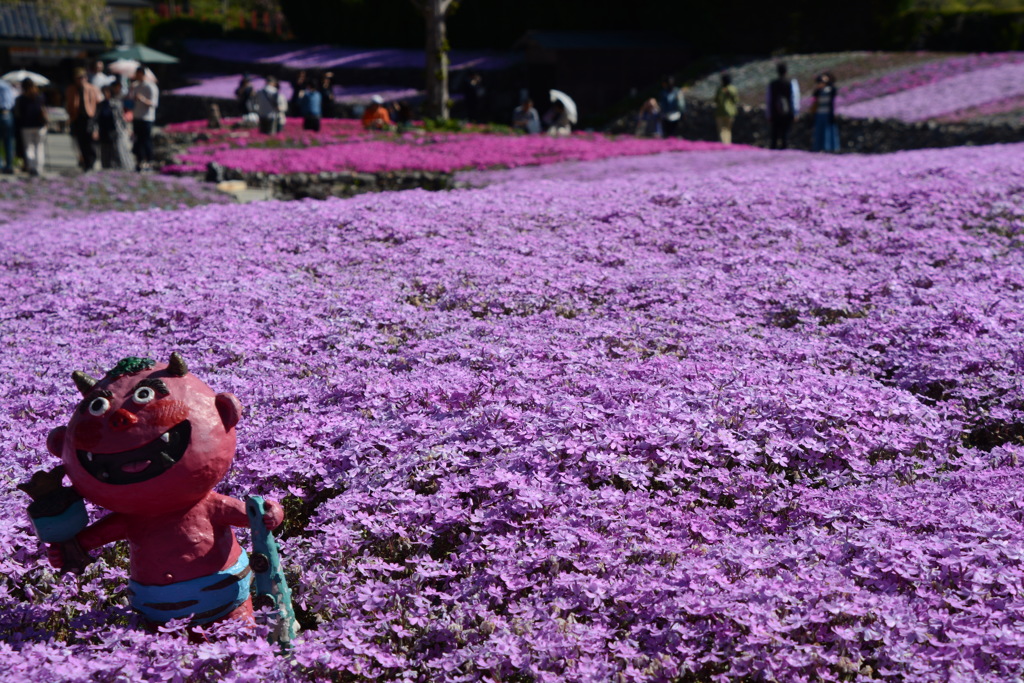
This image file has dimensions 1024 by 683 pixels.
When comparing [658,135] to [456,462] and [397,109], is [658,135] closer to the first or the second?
[397,109]

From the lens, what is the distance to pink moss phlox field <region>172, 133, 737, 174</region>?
2206 cm

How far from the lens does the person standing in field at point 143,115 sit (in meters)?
23.9

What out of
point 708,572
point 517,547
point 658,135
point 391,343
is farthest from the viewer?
point 658,135

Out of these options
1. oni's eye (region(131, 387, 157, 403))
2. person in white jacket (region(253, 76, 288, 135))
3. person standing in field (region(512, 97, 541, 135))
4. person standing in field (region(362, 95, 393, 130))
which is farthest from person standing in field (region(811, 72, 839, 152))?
oni's eye (region(131, 387, 157, 403))

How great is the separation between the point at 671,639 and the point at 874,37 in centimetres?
5089

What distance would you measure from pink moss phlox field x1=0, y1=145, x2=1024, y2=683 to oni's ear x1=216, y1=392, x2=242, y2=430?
3.00ft

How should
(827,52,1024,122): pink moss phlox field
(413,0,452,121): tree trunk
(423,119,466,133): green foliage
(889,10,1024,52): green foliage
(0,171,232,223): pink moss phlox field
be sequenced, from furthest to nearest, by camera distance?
(889,10,1024,52): green foliage → (413,0,452,121): tree trunk → (827,52,1024,122): pink moss phlox field → (423,119,466,133): green foliage → (0,171,232,223): pink moss phlox field

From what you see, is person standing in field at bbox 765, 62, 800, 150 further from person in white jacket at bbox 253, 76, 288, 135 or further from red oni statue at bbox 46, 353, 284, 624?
red oni statue at bbox 46, 353, 284, 624

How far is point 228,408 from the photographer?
153 inches

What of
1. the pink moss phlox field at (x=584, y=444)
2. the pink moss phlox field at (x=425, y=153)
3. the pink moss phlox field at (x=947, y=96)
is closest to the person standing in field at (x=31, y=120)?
the pink moss phlox field at (x=425, y=153)

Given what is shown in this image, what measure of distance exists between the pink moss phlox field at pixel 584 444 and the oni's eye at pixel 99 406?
38.8 inches

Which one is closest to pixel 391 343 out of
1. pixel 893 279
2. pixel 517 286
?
pixel 517 286

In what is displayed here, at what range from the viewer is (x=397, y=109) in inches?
1512

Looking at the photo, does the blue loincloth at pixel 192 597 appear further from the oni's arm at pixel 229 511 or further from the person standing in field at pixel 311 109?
the person standing in field at pixel 311 109
